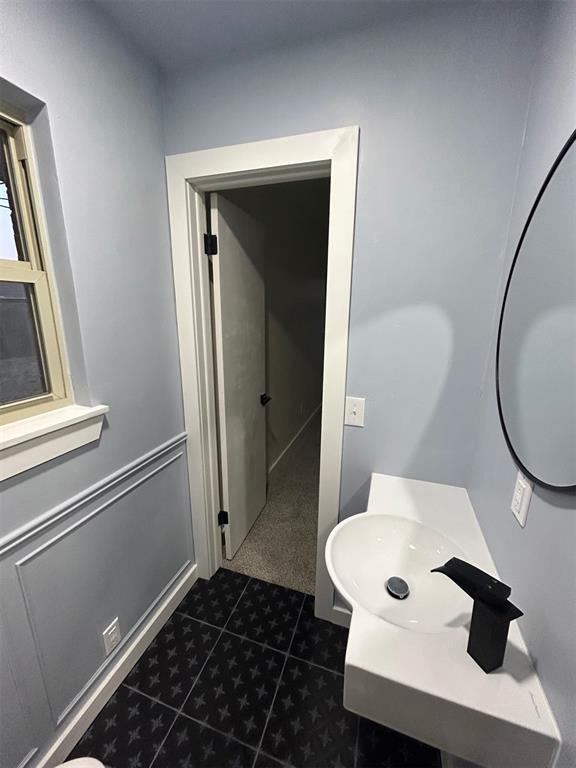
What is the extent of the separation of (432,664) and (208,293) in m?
1.52

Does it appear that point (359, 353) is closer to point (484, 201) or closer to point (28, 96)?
point (484, 201)

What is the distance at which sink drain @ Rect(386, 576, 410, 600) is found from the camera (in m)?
0.90

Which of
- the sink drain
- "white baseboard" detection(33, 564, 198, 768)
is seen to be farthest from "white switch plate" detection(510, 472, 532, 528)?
"white baseboard" detection(33, 564, 198, 768)

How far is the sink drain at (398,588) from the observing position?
90 centimetres

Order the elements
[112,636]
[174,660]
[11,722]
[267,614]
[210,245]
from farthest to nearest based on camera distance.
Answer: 1. [267,614]
2. [210,245]
3. [174,660]
4. [112,636]
5. [11,722]

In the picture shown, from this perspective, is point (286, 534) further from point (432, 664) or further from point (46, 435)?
point (46, 435)

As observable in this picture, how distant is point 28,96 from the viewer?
2.75 ft

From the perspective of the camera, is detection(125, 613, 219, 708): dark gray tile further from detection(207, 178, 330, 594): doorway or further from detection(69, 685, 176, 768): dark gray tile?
detection(207, 178, 330, 594): doorway

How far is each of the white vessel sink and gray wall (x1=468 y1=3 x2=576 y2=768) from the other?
5cm

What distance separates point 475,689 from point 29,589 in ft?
3.88

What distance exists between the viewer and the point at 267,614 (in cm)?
159

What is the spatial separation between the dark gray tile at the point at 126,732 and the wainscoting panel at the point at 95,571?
17 centimetres

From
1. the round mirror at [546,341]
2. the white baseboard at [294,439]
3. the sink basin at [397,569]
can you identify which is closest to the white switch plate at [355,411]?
the sink basin at [397,569]

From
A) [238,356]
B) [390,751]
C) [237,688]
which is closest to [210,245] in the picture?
[238,356]
